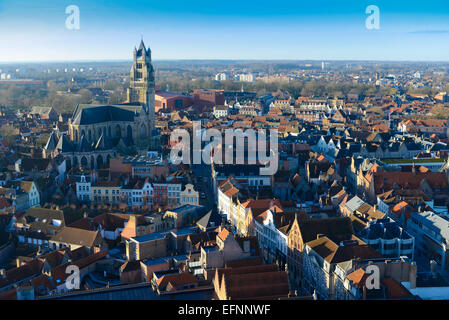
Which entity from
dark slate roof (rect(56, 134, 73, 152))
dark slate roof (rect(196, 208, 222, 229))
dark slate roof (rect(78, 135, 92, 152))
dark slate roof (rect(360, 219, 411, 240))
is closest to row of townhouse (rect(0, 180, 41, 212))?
dark slate roof (rect(56, 134, 73, 152))

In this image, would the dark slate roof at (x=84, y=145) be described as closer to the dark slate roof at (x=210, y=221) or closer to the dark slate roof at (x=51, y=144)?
the dark slate roof at (x=51, y=144)

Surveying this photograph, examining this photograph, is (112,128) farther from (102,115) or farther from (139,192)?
(139,192)

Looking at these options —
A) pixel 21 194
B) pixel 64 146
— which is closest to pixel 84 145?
pixel 64 146

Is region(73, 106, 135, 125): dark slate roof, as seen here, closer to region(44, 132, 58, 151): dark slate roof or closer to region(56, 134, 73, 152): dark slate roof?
region(44, 132, 58, 151): dark slate roof

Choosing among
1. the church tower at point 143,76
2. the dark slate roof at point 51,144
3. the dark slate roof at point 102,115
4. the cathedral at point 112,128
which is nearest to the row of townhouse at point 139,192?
the cathedral at point 112,128

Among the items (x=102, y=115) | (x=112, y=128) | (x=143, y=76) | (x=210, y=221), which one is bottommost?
(x=210, y=221)
